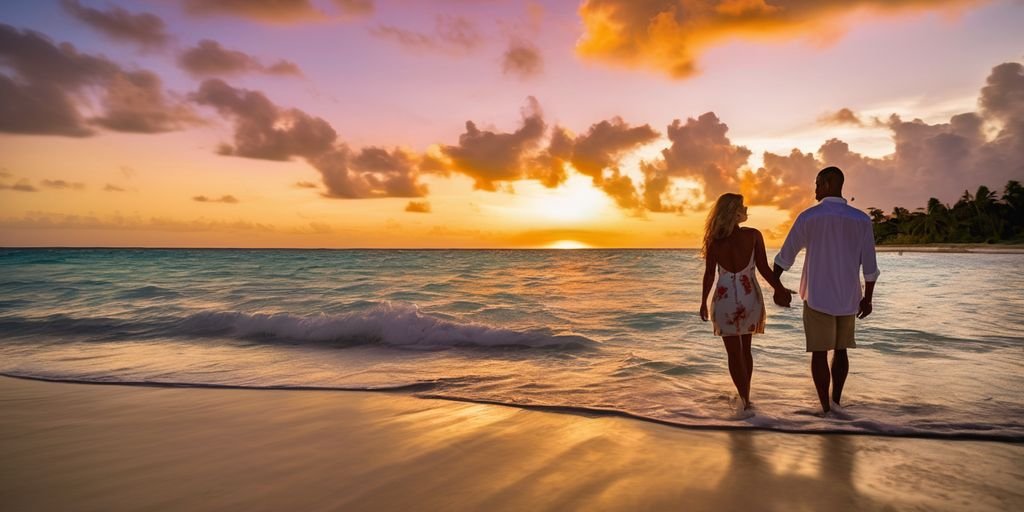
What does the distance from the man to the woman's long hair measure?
559 mm

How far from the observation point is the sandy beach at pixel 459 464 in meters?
3.47

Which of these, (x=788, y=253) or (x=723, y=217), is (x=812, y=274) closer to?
(x=788, y=253)

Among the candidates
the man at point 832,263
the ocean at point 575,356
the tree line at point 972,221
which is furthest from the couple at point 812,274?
the tree line at point 972,221

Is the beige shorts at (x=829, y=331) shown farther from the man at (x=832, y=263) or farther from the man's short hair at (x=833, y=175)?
the man's short hair at (x=833, y=175)

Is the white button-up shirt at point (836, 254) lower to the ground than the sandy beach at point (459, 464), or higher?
higher

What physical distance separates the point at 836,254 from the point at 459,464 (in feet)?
13.5

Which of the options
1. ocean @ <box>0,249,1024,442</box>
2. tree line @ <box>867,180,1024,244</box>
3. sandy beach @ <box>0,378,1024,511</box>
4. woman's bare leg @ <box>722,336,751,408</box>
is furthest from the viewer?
tree line @ <box>867,180,1024,244</box>

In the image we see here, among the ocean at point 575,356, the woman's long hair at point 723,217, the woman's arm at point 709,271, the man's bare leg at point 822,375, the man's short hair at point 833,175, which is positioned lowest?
the ocean at point 575,356

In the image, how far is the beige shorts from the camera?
17.0ft

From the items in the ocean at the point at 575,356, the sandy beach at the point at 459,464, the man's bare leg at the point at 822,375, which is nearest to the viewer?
the sandy beach at the point at 459,464

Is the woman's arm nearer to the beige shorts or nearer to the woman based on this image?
the woman

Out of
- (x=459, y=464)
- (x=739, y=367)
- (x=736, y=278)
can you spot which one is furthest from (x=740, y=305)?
(x=459, y=464)

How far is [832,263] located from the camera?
5.15m

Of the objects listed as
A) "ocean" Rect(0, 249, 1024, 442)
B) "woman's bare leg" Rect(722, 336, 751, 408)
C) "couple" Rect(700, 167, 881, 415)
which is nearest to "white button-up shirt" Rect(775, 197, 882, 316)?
"couple" Rect(700, 167, 881, 415)
